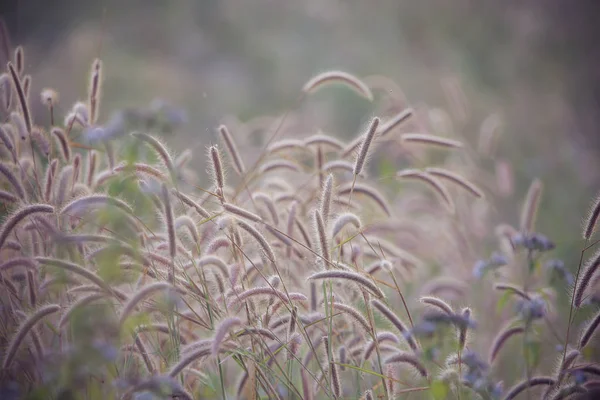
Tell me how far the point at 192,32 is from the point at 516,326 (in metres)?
13.5

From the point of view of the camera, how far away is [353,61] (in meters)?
12.4

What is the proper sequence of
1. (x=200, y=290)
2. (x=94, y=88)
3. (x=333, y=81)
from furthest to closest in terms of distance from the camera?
(x=333, y=81) < (x=94, y=88) < (x=200, y=290)

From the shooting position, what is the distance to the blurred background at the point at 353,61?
8.50 meters

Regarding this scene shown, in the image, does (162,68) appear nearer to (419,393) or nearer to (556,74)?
(556,74)

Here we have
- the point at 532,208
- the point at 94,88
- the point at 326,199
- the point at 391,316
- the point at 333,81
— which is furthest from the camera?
the point at 532,208

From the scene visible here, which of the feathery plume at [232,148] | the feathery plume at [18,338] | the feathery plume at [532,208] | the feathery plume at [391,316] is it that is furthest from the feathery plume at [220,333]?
the feathery plume at [532,208]

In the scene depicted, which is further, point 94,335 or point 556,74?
point 556,74

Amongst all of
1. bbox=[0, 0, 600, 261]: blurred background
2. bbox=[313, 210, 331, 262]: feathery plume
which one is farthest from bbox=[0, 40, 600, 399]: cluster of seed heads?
bbox=[0, 0, 600, 261]: blurred background

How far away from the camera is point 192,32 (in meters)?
14.7

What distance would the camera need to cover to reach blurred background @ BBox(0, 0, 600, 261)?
27.9 ft

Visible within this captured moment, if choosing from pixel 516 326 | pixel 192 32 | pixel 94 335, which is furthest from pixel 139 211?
pixel 192 32

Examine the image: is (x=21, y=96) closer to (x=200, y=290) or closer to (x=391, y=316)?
(x=200, y=290)

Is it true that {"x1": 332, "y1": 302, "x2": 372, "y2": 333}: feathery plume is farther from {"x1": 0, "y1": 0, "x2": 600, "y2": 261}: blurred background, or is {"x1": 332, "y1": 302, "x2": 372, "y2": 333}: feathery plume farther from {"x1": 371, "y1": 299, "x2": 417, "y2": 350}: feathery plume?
{"x1": 0, "y1": 0, "x2": 600, "y2": 261}: blurred background

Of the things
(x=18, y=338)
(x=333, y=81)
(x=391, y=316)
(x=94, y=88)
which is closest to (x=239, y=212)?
(x=391, y=316)
